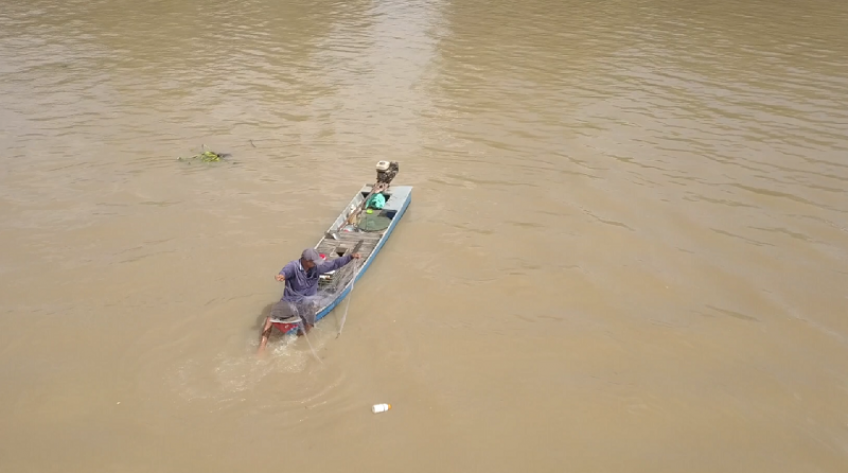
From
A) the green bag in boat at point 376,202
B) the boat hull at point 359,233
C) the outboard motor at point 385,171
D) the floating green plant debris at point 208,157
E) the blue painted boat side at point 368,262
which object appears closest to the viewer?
the boat hull at point 359,233

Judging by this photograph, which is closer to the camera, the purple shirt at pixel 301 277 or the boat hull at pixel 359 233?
the purple shirt at pixel 301 277

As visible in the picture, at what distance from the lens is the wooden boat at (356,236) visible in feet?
27.1

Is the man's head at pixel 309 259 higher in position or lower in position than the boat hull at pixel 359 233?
higher

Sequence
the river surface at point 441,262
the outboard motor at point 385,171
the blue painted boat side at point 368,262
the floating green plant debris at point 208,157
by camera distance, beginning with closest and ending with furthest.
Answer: the river surface at point 441,262 < the blue painted boat side at point 368,262 < the outboard motor at point 385,171 < the floating green plant debris at point 208,157

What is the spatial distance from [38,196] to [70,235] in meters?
1.84

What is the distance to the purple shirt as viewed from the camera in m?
7.87

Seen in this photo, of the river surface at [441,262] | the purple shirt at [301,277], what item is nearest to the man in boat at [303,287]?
the purple shirt at [301,277]

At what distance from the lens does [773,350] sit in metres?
8.01

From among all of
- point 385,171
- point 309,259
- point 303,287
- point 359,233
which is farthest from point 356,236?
point 309,259

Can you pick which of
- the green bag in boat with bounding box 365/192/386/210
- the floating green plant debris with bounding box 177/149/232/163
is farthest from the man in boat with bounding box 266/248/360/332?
the floating green plant debris with bounding box 177/149/232/163

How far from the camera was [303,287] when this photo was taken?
8055mm

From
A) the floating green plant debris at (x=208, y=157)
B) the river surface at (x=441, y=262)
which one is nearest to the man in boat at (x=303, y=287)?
the river surface at (x=441, y=262)

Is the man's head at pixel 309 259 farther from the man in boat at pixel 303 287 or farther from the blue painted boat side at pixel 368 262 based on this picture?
the blue painted boat side at pixel 368 262

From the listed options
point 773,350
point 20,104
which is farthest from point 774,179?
point 20,104
